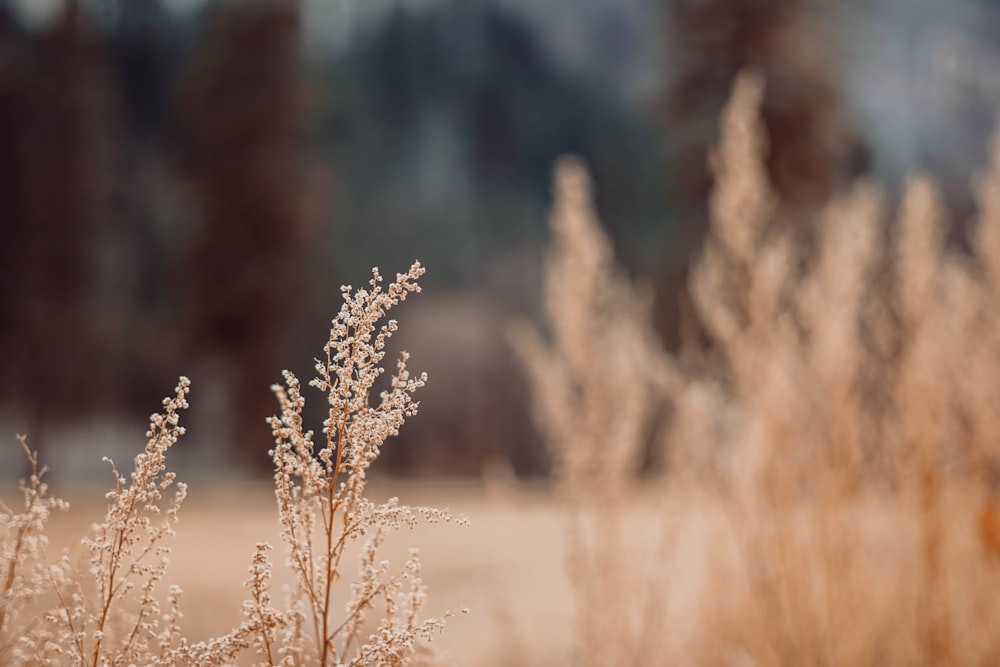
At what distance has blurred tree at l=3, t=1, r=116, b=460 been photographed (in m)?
9.02

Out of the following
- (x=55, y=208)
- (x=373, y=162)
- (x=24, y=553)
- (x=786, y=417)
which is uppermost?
(x=373, y=162)

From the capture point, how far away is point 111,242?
989 centimetres

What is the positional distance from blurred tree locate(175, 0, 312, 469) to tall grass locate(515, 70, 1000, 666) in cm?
959

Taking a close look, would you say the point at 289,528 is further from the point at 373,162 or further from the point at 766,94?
the point at 373,162

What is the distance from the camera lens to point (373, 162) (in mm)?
15516

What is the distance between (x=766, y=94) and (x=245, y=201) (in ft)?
22.2

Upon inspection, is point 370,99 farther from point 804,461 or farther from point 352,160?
point 804,461

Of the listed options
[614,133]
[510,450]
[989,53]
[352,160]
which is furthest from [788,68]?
[352,160]

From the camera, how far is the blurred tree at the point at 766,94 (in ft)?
35.7

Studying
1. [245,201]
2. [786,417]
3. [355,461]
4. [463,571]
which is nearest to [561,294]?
[786,417]

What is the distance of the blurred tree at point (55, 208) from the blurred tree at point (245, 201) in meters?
1.48

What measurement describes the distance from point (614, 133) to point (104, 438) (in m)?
9.83

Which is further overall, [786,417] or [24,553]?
[786,417]

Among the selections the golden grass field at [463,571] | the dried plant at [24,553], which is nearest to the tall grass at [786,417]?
the golden grass field at [463,571]
